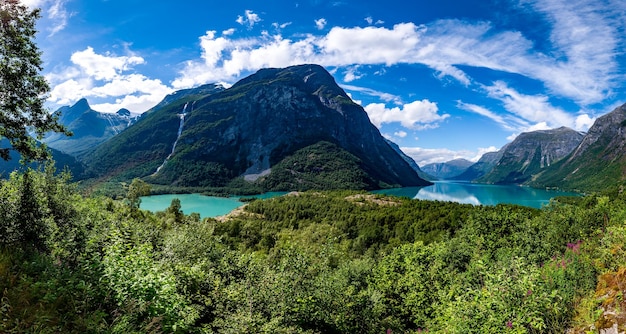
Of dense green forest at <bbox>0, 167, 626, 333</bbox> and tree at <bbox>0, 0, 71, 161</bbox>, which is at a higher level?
tree at <bbox>0, 0, 71, 161</bbox>

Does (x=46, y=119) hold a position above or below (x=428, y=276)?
above

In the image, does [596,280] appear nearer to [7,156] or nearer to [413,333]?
[413,333]

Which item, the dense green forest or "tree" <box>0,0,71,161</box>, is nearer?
the dense green forest

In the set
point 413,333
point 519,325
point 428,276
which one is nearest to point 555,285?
point 519,325

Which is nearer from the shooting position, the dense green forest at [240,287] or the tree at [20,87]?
the dense green forest at [240,287]

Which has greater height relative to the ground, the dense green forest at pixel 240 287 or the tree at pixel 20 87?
the tree at pixel 20 87

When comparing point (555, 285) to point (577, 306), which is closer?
point (577, 306)

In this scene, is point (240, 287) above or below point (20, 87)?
below

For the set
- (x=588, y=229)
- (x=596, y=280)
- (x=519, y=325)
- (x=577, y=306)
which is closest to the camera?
(x=519, y=325)
